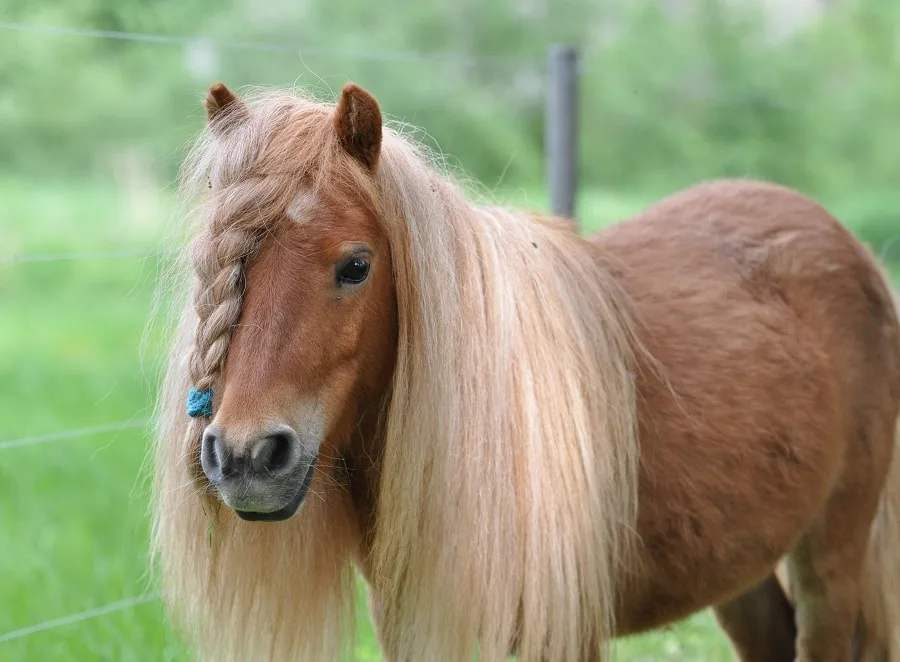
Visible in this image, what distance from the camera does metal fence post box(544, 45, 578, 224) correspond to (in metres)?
4.34

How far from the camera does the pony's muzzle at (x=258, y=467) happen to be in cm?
170

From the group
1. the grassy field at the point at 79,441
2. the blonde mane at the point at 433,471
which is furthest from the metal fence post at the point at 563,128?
the blonde mane at the point at 433,471

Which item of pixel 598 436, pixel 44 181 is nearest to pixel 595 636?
pixel 598 436

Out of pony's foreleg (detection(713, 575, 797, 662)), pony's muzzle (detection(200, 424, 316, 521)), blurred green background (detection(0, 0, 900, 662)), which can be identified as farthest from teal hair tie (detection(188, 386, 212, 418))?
pony's foreleg (detection(713, 575, 797, 662))

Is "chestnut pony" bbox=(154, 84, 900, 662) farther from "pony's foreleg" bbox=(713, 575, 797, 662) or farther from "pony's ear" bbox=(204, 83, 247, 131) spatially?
"pony's foreleg" bbox=(713, 575, 797, 662)

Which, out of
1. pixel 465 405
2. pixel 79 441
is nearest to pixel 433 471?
pixel 465 405

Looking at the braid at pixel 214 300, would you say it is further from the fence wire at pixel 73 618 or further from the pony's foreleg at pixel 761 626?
the pony's foreleg at pixel 761 626

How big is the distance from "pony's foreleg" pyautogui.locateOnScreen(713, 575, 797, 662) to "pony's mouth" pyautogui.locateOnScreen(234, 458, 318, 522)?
1918 mm

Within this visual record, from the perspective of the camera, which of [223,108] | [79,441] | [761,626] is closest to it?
[223,108]

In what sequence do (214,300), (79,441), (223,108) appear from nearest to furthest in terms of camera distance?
(214,300) < (223,108) < (79,441)

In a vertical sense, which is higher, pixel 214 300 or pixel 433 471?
pixel 214 300

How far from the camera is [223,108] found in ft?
6.72

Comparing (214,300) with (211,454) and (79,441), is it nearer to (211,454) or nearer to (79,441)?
(211,454)

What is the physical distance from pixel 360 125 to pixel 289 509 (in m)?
0.73
